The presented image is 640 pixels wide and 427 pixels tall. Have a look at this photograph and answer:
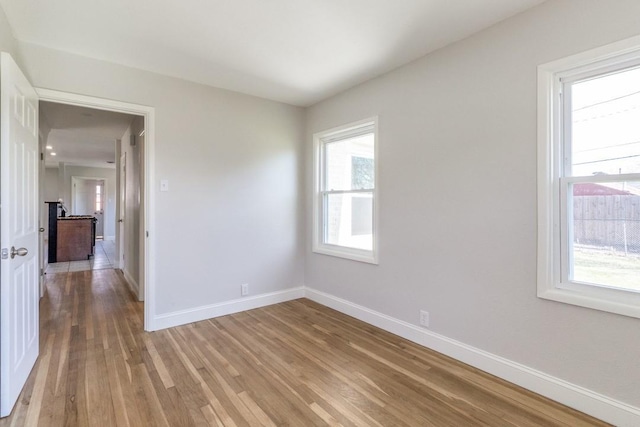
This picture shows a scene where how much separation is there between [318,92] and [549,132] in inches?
95.7

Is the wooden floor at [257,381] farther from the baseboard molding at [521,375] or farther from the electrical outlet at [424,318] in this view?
the electrical outlet at [424,318]

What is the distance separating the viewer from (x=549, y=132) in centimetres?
202

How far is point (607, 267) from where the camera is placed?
1882mm

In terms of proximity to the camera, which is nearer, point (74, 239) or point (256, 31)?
point (256, 31)

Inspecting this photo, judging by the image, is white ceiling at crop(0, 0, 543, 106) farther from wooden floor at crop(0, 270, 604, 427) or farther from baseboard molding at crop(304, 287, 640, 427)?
wooden floor at crop(0, 270, 604, 427)

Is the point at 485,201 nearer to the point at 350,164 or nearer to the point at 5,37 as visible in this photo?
the point at 350,164

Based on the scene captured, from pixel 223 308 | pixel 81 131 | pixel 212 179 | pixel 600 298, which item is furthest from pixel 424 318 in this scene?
pixel 81 131

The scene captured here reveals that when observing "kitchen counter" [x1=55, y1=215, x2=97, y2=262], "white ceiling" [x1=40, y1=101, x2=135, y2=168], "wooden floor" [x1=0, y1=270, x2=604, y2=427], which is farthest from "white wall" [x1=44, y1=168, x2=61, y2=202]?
"wooden floor" [x1=0, y1=270, x2=604, y2=427]

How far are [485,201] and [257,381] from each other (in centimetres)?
214

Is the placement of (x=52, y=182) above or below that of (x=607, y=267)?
above

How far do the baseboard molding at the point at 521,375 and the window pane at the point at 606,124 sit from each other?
1341 millimetres

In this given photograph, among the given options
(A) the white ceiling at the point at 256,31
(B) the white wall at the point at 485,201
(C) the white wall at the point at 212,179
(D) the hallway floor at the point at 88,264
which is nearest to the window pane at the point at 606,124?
(B) the white wall at the point at 485,201

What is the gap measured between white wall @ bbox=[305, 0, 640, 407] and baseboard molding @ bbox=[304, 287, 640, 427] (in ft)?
0.15

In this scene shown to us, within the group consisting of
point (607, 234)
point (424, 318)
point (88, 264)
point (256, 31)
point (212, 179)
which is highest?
point (256, 31)
